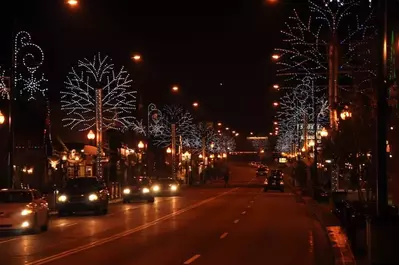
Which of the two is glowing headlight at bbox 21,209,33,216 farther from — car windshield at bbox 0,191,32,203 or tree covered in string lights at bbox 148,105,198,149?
tree covered in string lights at bbox 148,105,198,149

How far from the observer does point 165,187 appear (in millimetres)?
61906

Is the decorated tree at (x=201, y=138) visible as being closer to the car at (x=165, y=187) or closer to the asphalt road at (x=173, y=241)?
the car at (x=165, y=187)

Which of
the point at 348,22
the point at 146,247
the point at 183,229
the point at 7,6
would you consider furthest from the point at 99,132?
the point at 146,247

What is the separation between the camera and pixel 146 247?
2062cm

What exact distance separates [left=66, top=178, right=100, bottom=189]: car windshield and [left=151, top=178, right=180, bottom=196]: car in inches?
957

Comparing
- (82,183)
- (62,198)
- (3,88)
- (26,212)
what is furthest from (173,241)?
(3,88)

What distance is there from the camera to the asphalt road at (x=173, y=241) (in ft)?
58.9

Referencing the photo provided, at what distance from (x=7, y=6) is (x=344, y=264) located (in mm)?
43855

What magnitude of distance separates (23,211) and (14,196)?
6.08ft

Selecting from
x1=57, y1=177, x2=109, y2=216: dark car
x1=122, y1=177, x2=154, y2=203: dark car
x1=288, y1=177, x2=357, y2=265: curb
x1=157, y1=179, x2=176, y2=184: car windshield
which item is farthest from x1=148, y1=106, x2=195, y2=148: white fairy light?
x1=288, y1=177, x2=357, y2=265: curb

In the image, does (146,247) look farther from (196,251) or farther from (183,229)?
(183,229)

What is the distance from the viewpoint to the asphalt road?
1795 centimetres

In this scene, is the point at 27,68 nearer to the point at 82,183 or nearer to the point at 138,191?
the point at 138,191

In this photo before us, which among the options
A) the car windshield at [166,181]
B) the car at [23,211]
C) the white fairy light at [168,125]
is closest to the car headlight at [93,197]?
the car at [23,211]
